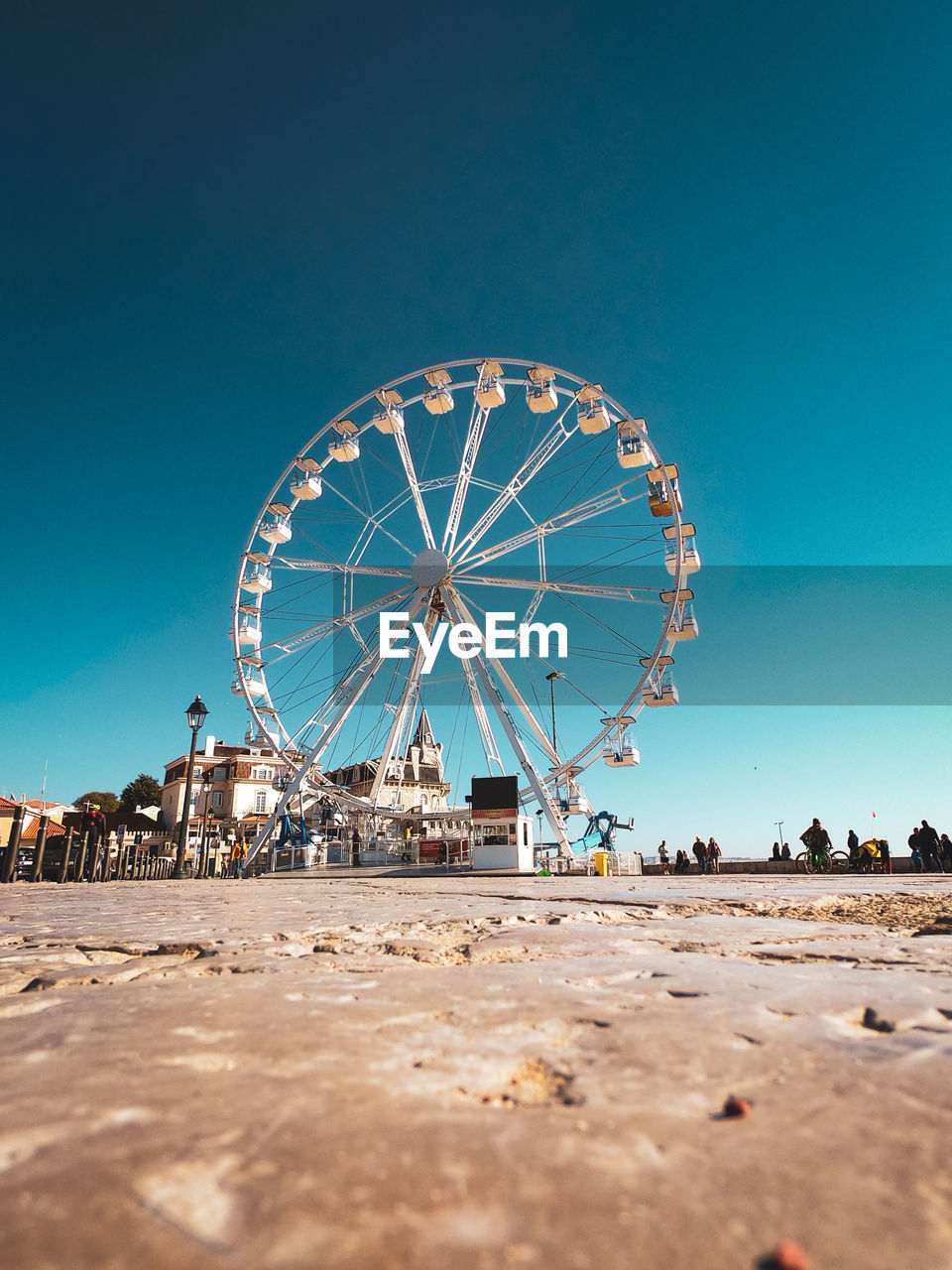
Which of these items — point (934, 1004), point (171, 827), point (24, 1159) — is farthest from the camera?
point (171, 827)

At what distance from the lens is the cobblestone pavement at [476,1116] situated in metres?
Answer: 0.79

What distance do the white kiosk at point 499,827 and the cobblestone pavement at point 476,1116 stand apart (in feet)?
65.1

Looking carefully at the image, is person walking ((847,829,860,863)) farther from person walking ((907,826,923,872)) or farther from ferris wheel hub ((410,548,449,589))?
ferris wheel hub ((410,548,449,589))

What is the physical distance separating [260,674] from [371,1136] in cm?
2701

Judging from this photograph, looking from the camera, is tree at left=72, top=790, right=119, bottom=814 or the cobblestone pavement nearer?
the cobblestone pavement

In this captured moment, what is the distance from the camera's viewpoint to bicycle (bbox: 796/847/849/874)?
1938 cm

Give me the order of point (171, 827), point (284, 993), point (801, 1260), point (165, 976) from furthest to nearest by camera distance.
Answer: point (171, 827), point (165, 976), point (284, 993), point (801, 1260)

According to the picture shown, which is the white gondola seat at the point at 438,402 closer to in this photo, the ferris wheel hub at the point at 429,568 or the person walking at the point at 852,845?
the ferris wheel hub at the point at 429,568

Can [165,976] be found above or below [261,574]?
below

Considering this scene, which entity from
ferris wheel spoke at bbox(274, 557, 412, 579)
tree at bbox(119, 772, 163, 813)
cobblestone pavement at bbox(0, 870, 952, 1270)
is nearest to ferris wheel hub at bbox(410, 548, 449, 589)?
ferris wheel spoke at bbox(274, 557, 412, 579)

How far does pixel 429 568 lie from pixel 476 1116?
2509cm

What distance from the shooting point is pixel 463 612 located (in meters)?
25.6

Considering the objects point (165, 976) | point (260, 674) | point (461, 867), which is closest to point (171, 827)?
point (260, 674)

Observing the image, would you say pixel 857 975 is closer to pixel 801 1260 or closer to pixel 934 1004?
pixel 934 1004
